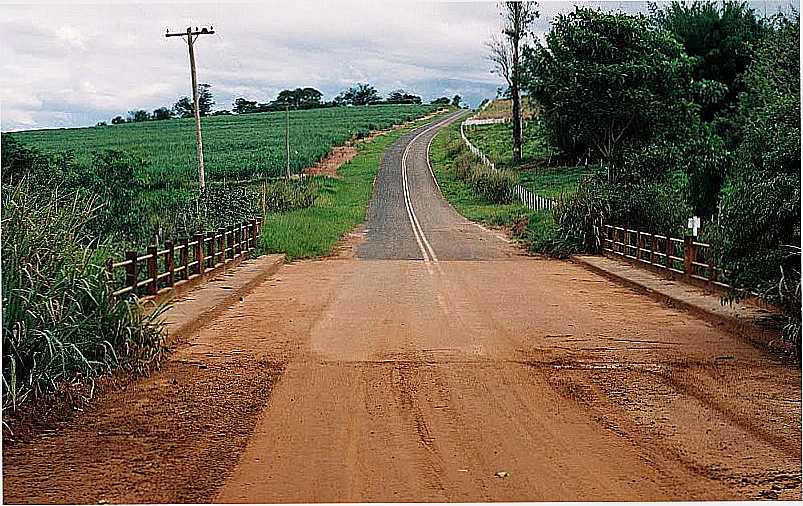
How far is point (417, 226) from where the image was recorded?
3656 cm

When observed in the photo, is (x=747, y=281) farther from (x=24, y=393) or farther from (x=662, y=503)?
(x=24, y=393)

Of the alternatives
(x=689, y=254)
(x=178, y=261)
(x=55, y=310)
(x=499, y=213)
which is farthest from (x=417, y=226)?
(x=55, y=310)

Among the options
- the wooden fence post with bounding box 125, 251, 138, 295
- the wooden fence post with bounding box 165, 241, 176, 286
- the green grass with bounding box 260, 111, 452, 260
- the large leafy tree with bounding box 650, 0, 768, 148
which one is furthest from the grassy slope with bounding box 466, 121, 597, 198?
the wooden fence post with bounding box 125, 251, 138, 295

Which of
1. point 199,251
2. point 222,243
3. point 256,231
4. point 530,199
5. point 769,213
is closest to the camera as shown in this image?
point 769,213

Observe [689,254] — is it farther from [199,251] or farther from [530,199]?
[530,199]

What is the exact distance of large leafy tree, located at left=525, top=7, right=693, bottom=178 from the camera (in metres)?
31.9

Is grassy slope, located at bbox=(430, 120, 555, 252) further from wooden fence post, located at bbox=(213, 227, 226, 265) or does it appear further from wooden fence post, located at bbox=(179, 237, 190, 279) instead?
wooden fence post, located at bbox=(179, 237, 190, 279)

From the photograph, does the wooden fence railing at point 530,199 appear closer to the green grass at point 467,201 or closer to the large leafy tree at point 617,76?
the green grass at point 467,201

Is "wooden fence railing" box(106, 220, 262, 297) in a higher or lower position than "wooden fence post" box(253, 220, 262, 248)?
higher

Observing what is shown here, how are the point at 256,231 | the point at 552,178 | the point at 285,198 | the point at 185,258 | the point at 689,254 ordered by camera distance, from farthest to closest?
the point at 552,178 → the point at 285,198 → the point at 256,231 → the point at 689,254 → the point at 185,258

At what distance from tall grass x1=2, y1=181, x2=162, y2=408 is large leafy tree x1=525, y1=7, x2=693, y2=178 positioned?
2465 centimetres

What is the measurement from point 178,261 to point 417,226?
65.2ft

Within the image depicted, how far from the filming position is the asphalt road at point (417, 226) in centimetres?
2703

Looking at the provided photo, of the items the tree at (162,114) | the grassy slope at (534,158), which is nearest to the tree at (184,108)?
the tree at (162,114)
